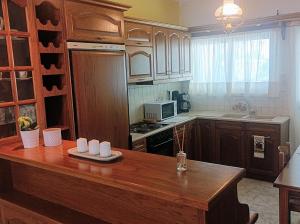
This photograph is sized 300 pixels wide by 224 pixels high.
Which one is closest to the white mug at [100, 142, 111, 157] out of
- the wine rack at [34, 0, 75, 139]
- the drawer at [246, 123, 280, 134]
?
the wine rack at [34, 0, 75, 139]

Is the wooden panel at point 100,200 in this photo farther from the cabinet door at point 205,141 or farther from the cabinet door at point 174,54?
the cabinet door at point 205,141

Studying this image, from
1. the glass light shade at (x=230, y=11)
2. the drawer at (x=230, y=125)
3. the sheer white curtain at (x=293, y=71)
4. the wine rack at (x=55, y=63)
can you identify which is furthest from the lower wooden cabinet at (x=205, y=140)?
the wine rack at (x=55, y=63)

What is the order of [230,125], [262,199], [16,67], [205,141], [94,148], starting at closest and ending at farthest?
[94,148] < [16,67] < [262,199] < [230,125] < [205,141]

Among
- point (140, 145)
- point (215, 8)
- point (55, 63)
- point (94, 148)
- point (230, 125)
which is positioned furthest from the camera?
point (215, 8)

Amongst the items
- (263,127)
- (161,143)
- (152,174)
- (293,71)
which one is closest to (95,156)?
(152,174)

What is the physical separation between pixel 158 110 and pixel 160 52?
0.83 m

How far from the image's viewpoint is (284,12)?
424 centimetres

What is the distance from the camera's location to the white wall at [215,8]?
425 centimetres

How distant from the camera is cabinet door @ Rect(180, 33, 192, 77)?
4.78 meters

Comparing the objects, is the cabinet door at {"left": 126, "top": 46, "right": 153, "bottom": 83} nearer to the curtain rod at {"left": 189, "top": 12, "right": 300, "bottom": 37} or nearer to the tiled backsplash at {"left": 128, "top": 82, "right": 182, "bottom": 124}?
the tiled backsplash at {"left": 128, "top": 82, "right": 182, "bottom": 124}

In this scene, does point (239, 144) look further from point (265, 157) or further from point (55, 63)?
point (55, 63)

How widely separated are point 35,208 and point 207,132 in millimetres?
3128

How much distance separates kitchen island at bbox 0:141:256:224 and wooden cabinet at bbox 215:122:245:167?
2620 mm

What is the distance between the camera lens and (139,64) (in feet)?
12.3
